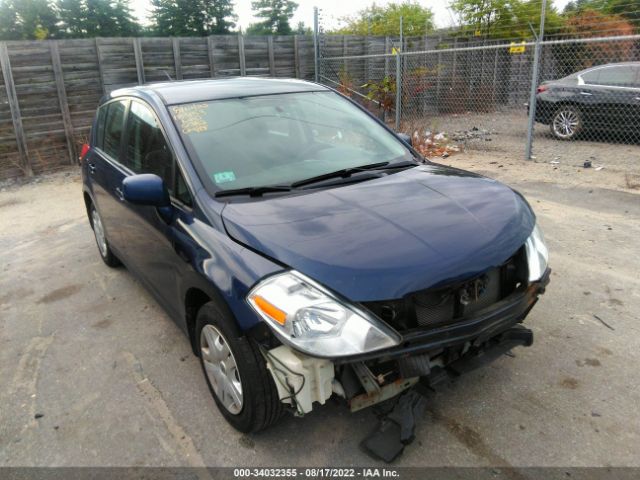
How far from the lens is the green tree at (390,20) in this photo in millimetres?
23812

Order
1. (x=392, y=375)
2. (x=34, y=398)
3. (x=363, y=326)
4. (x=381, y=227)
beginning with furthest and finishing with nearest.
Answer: (x=34, y=398) → (x=381, y=227) → (x=392, y=375) → (x=363, y=326)

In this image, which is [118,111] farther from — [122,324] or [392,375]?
[392,375]

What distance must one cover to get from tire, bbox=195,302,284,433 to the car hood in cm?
43

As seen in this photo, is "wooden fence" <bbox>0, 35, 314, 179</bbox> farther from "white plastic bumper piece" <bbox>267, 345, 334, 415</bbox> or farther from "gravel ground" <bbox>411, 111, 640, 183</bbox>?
"white plastic bumper piece" <bbox>267, 345, 334, 415</bbox>

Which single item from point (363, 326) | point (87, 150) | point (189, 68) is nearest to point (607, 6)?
point (189, 68)

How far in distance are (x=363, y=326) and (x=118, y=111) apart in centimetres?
295

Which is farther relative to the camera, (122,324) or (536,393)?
(122,324)

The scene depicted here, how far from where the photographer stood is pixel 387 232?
224 cm

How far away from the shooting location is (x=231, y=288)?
2.20m

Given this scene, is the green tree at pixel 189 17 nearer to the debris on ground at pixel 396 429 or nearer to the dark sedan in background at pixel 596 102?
the dark sedan in background at pixel 596 102

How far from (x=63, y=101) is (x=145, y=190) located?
28.5 ft

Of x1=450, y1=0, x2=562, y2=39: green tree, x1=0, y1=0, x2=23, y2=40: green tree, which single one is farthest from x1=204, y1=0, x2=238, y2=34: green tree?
x1=450, y1=0, x2=562, y2=39: green tree

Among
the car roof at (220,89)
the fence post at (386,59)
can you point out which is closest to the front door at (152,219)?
the car roof at (220,89)

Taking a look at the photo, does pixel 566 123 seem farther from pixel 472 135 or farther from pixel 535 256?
pixel 535 256
